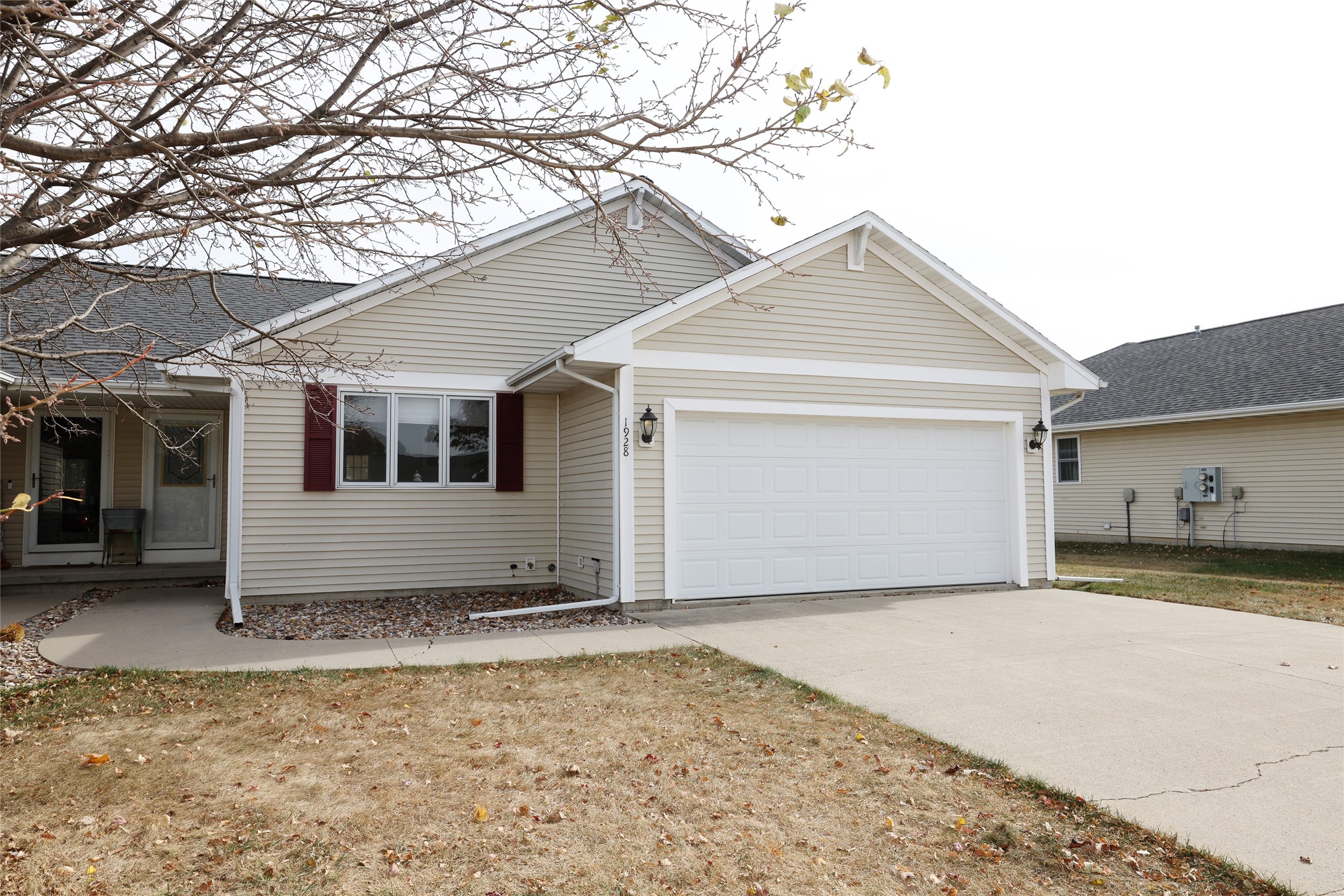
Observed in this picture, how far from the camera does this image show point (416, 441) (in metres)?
11.0

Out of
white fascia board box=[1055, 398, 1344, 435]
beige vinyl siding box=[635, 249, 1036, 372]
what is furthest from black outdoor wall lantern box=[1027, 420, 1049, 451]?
white fascia board box=[1055, 398, 1344, 435]

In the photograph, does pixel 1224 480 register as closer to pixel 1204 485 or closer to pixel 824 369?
pixel 1204 485

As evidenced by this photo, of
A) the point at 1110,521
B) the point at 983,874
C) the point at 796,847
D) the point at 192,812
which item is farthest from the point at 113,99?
the point at 1110,521

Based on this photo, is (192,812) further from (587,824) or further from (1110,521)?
(1110,521)

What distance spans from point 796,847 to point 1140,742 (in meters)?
2.50

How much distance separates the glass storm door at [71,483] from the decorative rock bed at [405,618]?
4604mm

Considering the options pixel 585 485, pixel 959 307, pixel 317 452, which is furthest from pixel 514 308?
pixel 959 307

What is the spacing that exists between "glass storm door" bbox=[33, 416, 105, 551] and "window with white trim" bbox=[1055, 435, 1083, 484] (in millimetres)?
20278

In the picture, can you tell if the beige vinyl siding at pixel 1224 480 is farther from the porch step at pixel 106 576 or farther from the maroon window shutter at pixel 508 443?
the porch step at pixel 106 576

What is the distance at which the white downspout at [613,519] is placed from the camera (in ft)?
30.5

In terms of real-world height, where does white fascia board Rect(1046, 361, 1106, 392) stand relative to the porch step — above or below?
above

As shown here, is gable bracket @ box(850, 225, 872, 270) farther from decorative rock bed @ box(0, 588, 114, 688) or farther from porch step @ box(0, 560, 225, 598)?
porch step @ box(0, 560, 225, 598)

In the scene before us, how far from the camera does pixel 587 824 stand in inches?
152

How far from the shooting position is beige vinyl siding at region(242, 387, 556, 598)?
10.4m
